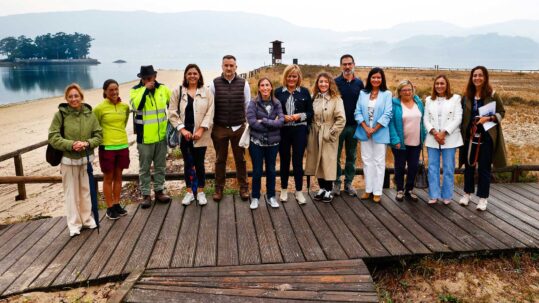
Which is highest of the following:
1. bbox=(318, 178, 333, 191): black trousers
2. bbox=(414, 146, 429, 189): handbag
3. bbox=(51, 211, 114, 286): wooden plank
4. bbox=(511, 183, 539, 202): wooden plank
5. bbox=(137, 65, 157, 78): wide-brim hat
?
bbox=(137, 65, 157, 78): wide-brim hat

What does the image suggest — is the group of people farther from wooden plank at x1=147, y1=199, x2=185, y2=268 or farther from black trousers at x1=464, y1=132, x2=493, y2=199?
wooden plank at x1=147, y1=199, x2=185, y2=268

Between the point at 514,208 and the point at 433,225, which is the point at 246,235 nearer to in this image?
the point at 433,225

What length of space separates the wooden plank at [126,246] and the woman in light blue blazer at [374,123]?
3.18 meters

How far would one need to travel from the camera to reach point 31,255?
405 centimetres

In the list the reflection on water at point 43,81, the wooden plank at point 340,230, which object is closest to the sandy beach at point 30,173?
the wooden plank at point 340,230

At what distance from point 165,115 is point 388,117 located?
3.04 m

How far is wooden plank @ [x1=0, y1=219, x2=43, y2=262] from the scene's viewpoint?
421 cm

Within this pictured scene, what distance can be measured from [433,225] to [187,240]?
303cm

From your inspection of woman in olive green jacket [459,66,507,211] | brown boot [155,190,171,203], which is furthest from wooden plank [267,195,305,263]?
woman in olive green jacket [459,66,507,211]

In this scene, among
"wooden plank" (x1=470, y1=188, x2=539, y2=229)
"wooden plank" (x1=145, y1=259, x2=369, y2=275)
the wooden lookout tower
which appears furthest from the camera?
the wooden lookout tower

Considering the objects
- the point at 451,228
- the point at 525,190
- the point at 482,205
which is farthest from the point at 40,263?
the point at 525,190

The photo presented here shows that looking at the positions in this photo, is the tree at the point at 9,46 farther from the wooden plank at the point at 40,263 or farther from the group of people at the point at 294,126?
the wooden plank at the point at 40,263

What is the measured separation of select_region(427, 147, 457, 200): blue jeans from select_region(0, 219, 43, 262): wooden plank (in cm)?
544

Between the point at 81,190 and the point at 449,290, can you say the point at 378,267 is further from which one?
the point at 81,190
